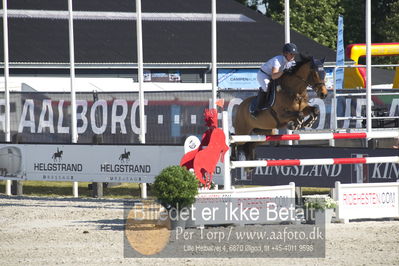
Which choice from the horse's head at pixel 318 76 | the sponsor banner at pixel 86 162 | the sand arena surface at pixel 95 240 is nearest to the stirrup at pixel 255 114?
the horse's head at pixel 318 76

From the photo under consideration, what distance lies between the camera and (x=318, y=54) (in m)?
37.6

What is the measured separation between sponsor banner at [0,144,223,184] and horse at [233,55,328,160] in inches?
109

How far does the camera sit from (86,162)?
16.4m

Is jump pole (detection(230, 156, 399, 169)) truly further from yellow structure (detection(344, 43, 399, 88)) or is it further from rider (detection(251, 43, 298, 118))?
yellow structure (detection(344, 43, 399, 88))

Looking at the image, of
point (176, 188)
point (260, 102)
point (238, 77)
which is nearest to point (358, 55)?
point (238, 77)

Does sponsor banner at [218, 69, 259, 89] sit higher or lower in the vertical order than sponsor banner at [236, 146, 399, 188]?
higher

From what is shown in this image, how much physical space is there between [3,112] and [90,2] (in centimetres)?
2086

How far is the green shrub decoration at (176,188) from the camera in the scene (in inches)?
452

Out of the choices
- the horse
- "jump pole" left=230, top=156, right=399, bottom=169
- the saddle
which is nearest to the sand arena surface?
"jump pole" left=230, top=156, right=399, bottom=169

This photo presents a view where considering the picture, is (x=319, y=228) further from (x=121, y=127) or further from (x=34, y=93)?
(x=34, y=93)

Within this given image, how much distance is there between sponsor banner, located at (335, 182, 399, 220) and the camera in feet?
40.8

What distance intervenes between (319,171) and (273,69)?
10.5 ft

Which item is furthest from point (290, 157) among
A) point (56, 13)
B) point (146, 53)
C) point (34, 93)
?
point (56, 13)

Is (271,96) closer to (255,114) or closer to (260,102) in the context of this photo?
(260,102)
